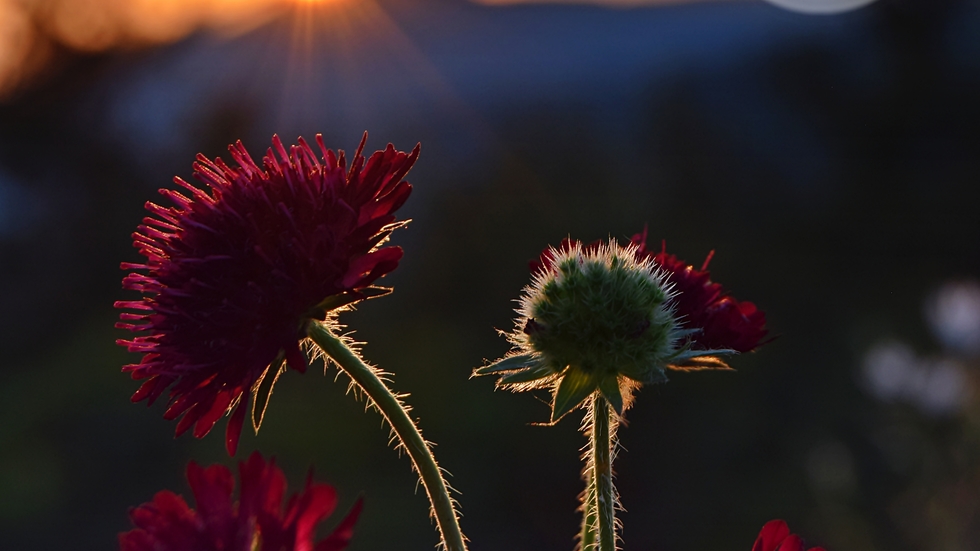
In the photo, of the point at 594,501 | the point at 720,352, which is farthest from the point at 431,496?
the point at 720,352

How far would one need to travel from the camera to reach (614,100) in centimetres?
1202

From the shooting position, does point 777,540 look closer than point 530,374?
Yes

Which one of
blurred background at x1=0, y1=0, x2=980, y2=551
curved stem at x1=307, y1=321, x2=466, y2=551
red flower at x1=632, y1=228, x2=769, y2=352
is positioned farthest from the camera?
blurred background at x1=0, y1=0, x2=980, y2=551

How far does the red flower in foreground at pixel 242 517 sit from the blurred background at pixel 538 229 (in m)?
6.64

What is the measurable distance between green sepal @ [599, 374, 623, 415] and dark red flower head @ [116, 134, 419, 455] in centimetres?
37

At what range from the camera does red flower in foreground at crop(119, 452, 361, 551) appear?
91 cm

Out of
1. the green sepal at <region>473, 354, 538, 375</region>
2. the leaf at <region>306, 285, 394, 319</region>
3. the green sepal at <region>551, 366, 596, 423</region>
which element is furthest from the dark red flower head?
the green sepal at <region>551, 366, 596, 423</region>

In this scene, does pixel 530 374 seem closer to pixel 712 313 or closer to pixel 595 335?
pixel 595 335

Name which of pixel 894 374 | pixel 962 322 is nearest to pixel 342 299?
pixel 962 322

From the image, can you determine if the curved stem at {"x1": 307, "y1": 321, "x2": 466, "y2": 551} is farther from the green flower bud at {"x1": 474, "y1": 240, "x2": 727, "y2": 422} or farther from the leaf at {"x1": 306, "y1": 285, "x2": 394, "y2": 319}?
the green flower bud at {"x1": 474, "y1": 240, "x2": 727, "y2": 422}

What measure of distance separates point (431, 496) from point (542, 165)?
10.1 metres

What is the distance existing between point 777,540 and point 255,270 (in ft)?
2.91

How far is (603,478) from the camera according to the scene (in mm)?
1208

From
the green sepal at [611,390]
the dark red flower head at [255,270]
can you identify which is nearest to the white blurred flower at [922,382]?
the green sepal at [611,390]
